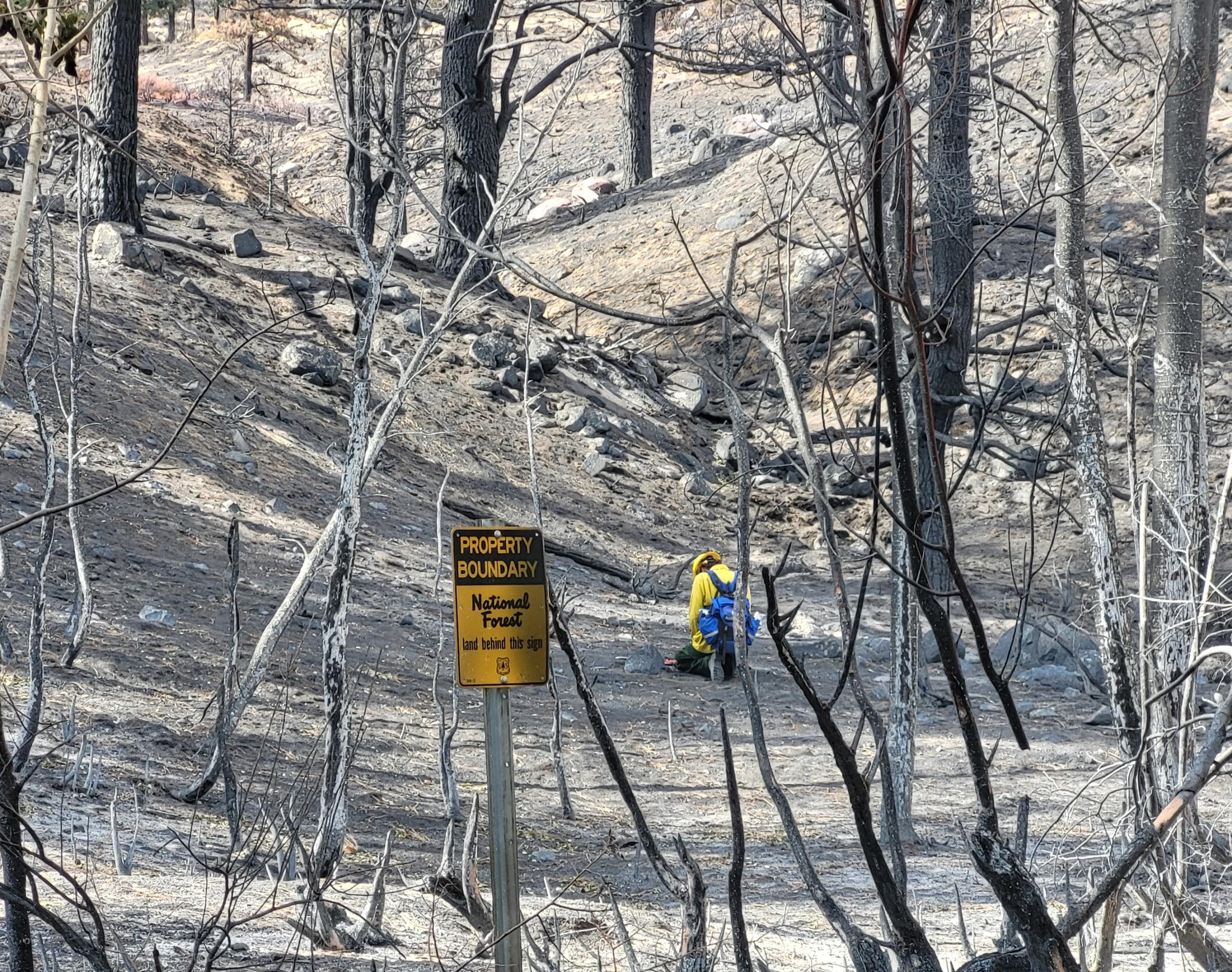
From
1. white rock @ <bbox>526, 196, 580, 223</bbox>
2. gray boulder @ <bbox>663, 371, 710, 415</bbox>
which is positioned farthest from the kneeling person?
white rock @ <bbox>526, 196, 580, 223</bbox>

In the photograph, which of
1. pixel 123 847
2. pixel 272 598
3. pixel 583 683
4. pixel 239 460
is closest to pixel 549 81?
pixel 583 683

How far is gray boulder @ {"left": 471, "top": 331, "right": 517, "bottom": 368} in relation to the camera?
15852 mm

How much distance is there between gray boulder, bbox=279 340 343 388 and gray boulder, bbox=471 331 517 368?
6.77 ft

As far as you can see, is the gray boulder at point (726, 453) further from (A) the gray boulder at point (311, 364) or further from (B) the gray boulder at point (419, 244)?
(B) the gray boulder at point (419, 244)

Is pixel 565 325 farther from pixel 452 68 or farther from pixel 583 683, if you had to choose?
pixel 583 683

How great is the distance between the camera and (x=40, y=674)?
533 centimetres

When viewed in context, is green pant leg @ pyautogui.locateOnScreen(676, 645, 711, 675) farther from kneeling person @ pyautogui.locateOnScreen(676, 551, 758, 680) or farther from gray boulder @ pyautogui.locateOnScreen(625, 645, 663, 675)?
gray boulder @ pyautogui.locateOnScreen(625, 645, 663, 675)

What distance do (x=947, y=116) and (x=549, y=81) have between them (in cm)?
554

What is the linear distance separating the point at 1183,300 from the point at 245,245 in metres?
11.7

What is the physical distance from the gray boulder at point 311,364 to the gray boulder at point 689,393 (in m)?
5.01

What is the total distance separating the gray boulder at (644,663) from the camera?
10.5 meters

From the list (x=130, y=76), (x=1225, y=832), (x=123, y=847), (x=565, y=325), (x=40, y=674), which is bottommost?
(x=1225, y=832)

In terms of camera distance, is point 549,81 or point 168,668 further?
point 168,668

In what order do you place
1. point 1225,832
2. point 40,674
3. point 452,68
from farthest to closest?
1. point 452,68
2. point 1225,832
3. point 40,674
